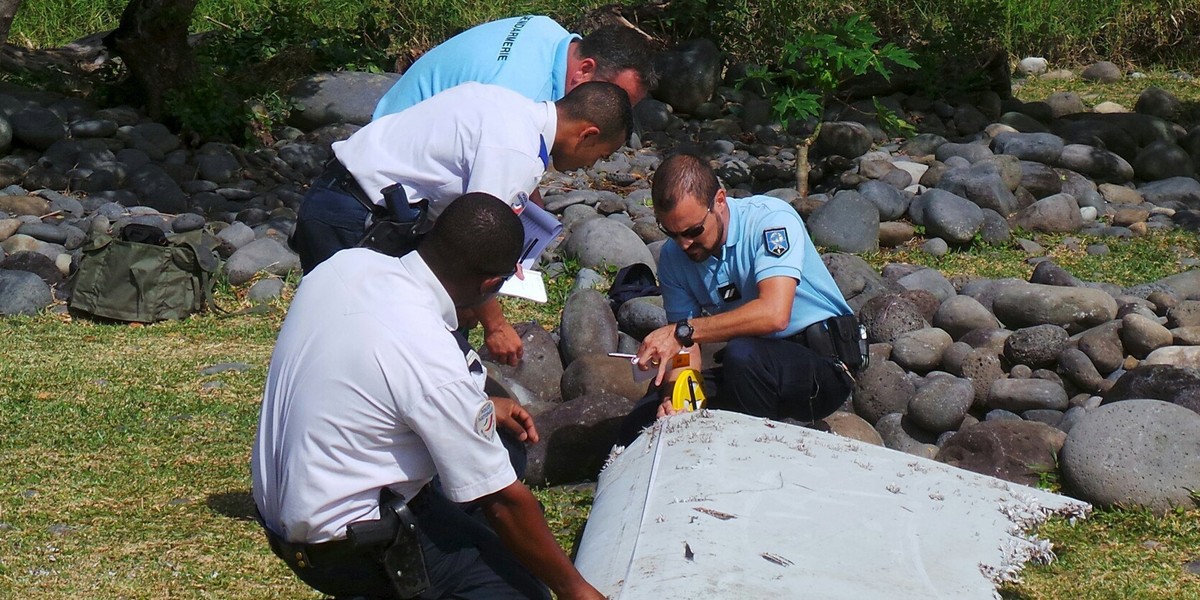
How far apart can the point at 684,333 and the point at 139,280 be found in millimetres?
4075

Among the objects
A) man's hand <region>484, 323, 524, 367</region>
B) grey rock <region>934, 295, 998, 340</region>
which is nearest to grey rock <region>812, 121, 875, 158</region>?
grey rock <region>934, 295, 998, 340</region>

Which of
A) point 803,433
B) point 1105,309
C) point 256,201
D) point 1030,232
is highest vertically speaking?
point 803,433

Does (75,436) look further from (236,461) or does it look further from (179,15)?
(179,15)

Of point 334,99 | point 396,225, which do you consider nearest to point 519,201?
point 396,225

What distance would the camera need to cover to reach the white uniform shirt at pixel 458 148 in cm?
383

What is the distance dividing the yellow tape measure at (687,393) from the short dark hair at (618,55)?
1.01 m

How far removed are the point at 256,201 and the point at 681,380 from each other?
6167 mm

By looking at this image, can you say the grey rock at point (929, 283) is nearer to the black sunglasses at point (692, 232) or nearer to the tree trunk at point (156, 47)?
the black sunglasses at point (692, 232)

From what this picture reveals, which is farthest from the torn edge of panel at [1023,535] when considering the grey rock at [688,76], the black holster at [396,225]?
the grey rock at [688,76]

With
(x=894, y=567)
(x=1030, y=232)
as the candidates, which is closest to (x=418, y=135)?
(x=894, y=567)

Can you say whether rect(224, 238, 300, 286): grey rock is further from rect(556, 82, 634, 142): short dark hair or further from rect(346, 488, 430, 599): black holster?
rect(346, 488, 430, 599): black holster

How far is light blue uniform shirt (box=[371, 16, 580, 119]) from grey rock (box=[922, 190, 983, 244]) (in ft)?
13.6

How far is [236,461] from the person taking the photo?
5.31m

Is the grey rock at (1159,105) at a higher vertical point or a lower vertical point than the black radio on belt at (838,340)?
lower
